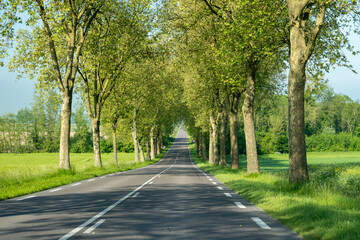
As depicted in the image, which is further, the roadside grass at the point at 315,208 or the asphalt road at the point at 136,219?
the asphalt road at the point at 136,219

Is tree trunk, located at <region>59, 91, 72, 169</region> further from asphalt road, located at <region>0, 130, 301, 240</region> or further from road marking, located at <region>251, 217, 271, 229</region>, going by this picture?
road marking, located at <region>251, 217, 271, 229</region>

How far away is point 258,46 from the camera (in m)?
17.4

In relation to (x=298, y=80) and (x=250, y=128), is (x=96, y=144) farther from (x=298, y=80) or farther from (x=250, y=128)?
(x=298, y=80)

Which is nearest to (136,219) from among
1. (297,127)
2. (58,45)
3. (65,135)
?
(297,127)

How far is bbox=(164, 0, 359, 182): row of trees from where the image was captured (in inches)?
469

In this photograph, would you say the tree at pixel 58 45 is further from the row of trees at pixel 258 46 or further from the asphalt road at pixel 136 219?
the asphalt road at pixel 136 219

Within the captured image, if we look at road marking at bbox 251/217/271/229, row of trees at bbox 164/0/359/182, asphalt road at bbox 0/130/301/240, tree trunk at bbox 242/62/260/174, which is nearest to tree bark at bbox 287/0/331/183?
row of trees at bbox 164/0/359/182

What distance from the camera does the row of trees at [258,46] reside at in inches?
469

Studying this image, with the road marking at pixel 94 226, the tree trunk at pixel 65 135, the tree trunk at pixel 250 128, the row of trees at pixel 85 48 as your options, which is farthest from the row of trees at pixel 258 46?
the tree trunk at pixel 65 135

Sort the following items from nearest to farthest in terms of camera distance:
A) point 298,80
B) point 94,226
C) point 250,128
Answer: point 94,226, point 298,80, point 250,128

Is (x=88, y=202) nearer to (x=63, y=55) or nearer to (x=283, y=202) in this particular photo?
(x=283, y=202)

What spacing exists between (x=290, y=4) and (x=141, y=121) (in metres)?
38.8

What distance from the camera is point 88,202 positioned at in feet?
33.2

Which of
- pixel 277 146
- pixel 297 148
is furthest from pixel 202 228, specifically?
pixel 277 146
